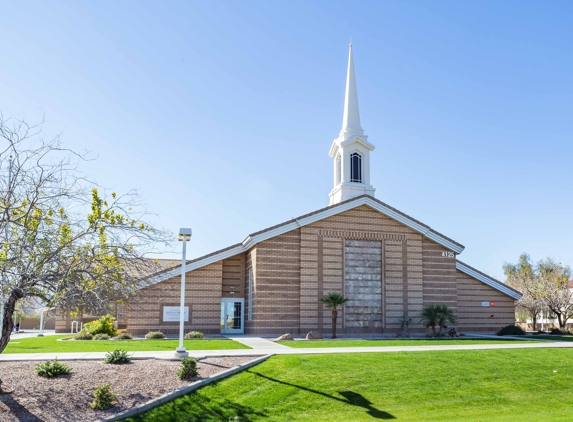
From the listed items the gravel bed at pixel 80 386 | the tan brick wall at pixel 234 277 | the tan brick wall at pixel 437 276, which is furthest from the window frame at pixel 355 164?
the gravel bed at pixel 80 386

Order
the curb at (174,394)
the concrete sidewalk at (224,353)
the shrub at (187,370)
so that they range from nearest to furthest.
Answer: the curb at (174,394), the shrub at (187,370), the concrete sidewalk at (224,353)

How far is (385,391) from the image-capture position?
17.0 metres

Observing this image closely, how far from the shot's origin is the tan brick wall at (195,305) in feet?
109

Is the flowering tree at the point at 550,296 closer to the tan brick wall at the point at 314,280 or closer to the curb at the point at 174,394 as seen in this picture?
the tan brick wall at the point at 314,280

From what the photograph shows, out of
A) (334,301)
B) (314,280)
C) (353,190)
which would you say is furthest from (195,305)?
(353,190)

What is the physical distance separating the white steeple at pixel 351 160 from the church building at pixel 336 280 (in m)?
0.15

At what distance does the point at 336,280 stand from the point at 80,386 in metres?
21.8

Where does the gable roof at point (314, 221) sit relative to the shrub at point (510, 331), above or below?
above

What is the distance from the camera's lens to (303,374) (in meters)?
17.6

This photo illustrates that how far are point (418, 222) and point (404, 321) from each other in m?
6.59

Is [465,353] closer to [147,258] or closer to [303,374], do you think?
[303,374]

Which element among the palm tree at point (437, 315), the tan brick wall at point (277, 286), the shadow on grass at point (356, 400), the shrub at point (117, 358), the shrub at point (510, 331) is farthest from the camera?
the shrub at point (510, 331)

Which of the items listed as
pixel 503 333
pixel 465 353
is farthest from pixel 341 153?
pixel 465 353

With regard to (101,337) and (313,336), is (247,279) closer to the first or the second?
(313,336)
